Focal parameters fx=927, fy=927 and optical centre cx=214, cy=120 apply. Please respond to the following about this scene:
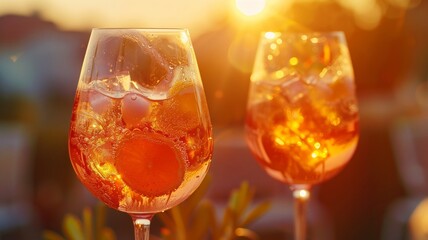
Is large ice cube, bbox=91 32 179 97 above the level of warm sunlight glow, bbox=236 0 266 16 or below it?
below

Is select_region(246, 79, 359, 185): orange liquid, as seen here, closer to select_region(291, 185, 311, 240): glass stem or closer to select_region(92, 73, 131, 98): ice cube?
select_region(291, 185, 311, 240): glass stem

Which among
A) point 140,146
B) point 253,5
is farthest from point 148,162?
point 253,5

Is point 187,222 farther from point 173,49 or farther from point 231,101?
point 231,101

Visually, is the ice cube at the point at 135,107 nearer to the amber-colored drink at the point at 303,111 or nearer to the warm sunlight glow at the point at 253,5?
the amber-colored drink at the point at 303,111

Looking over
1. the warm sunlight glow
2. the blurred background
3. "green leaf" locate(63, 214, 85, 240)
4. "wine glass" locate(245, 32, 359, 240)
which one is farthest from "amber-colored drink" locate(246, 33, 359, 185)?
the blurred background

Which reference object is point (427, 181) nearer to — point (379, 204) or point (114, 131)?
point (379, 204)

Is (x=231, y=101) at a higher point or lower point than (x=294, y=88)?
higher

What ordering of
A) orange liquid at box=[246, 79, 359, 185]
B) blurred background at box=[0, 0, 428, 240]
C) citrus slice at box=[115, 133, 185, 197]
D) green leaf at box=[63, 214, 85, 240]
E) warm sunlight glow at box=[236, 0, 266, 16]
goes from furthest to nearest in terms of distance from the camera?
blurred background at box=[0, 0, 428, 240], warm sunlight glow at box=[236, 0, 266, 16], orange liquid at box=[246, 79, 359, 185], green leaf at box=[63, 214, 85, 240], citrus slice at box=[115, 133, 185, 197]
